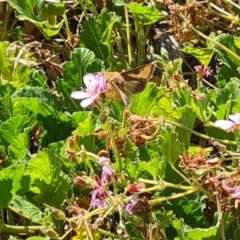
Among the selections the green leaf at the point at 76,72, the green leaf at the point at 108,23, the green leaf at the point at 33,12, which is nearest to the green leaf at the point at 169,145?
the green leaf at the point at 76,72

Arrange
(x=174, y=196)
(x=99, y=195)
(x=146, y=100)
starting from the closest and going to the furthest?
(x=99, y=195), (x=174, y=196), (x=146, y=100)

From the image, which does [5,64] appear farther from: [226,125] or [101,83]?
[226,125]

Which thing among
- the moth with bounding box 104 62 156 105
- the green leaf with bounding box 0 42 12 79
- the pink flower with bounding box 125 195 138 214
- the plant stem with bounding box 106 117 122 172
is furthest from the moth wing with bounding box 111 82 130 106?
the green leaf with bounding box 0 42 12 79

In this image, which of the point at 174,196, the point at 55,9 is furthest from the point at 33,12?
the point at 174,196

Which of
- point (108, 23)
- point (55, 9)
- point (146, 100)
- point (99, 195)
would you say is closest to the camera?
point (99, 195)

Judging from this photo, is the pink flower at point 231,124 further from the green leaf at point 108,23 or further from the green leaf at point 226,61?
the green leaf at point 108,23

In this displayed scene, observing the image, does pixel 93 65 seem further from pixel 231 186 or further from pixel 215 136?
pixel 231 186

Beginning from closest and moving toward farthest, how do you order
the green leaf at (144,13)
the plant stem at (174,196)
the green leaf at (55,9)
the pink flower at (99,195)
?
the pink flower at (99,195) < the plant stem at (174,196) < the green leaf at (144,13) < the green leaf at (55,9)
